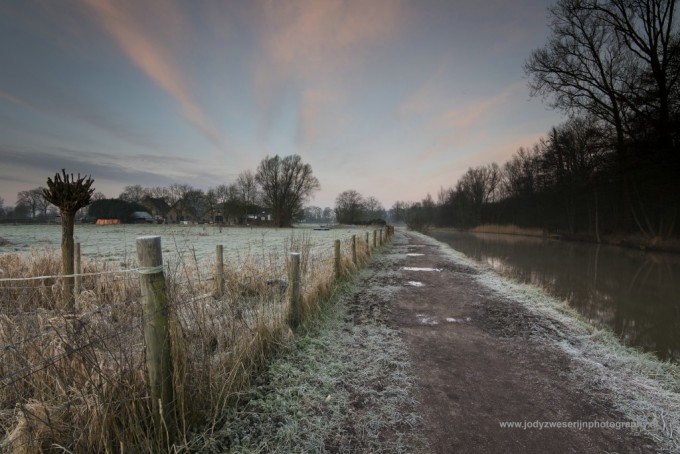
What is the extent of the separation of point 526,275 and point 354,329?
9.69m

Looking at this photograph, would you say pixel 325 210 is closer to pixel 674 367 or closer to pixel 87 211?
pixel 87 211

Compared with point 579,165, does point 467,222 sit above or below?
below

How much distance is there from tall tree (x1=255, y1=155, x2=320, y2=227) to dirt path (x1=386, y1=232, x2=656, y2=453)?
184 feet

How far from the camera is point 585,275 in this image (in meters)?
11.8

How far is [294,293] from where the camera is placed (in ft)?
15.8

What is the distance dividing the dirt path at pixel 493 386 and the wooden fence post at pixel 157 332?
2184 mm

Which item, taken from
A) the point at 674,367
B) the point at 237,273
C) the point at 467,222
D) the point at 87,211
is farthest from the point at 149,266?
the point at 87,211

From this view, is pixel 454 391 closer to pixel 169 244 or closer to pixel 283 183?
pixel 169 244

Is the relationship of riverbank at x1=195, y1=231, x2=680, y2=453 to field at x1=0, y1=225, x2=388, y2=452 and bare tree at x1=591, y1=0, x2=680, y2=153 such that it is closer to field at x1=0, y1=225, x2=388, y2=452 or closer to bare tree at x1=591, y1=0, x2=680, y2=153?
field at x1=0, y1=225, x2=388, y2=452

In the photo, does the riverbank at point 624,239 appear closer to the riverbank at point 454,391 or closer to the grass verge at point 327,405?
the riverbank at point 454,391

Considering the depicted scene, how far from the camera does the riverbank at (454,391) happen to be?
255cm

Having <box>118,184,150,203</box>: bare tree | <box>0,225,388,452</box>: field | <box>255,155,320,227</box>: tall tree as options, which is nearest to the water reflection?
<box>0,225,388,452</box>: field

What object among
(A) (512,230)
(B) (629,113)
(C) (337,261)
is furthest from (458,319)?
(A) (512,230)

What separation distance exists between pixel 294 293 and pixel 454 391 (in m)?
2.64
